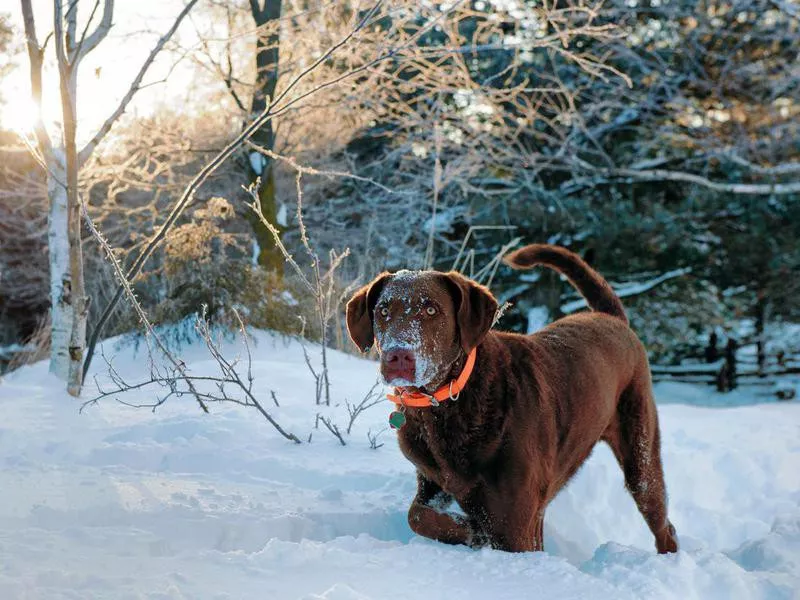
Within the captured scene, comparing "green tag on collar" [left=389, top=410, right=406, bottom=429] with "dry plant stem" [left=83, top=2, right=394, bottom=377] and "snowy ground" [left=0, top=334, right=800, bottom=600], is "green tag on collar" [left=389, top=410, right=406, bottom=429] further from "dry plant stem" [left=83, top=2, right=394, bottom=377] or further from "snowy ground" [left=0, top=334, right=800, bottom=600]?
"dry plant stem" [left=83, top=2, right=394, bottom=377]

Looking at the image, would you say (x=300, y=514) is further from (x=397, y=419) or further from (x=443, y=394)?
(x=443, y=394)

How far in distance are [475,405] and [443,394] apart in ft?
0.43

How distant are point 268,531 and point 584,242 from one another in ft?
41.5

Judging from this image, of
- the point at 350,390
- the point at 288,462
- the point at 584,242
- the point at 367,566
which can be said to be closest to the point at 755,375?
the point at 584,242

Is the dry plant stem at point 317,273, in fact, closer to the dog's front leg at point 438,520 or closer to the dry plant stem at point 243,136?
the dry plant stem at point 243,136

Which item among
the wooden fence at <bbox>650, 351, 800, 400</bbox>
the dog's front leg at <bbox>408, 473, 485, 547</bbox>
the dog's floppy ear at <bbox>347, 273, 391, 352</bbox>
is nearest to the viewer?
the dog's front leg at <bbox>408, 473, 485, 547</bbox>

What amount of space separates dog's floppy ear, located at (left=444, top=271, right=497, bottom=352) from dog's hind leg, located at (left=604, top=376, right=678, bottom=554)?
1269 millimetres

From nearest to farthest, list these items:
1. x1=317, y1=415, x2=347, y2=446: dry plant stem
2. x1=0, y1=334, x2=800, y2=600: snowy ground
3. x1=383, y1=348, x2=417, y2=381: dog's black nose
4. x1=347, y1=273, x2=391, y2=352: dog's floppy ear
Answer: x1=0, y1=334, x2=800, y2=600: snowy ground
x1=383, y1=348, x2=417, y2=381: dog's black nose
x1=347, y1=273, x2=391, y2=352: dog's floppy ear
x1=317, y1=415, x2=347, y2=446: dry plant stem

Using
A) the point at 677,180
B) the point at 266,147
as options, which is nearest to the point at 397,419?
the point at 266,147

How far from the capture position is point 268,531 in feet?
9.87

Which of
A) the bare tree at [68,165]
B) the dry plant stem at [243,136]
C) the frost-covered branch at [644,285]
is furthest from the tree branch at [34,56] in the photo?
the frost-covered branch at [644,285]

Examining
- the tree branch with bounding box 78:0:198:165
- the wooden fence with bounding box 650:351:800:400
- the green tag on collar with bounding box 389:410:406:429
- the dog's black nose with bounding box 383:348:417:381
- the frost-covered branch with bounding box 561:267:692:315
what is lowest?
the wooden fence with bounding box 650:351:800:400

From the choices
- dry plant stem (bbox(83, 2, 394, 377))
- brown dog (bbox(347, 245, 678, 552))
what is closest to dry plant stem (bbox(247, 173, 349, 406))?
dry plant stem (bbox(83, 2, 394, 377))

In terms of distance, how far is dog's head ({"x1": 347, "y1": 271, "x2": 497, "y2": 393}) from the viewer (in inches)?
106
